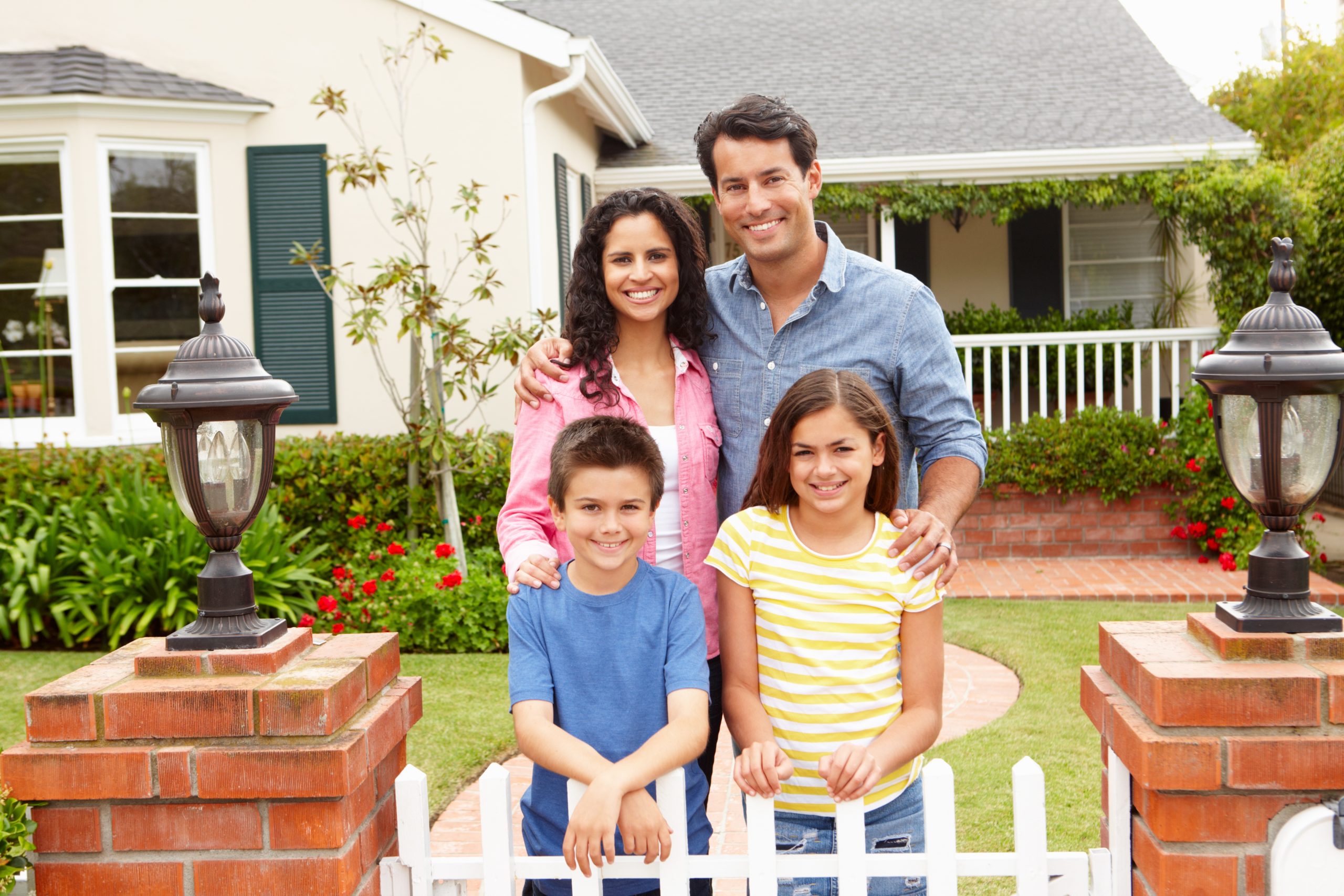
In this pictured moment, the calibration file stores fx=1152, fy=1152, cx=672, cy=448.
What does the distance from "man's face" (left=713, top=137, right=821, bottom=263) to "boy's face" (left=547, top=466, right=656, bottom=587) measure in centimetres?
61

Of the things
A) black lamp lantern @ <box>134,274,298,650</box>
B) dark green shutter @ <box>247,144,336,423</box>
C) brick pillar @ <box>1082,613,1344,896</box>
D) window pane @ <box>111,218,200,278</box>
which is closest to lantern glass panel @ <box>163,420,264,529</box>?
black lamp lantern @ <box>134,274,298,650</box>

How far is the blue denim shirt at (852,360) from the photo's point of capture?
7.75 feet

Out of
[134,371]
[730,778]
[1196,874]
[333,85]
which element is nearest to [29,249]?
[134,371]

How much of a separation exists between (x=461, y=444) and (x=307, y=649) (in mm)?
4545

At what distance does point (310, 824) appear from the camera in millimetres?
1862

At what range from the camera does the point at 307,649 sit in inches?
82.9

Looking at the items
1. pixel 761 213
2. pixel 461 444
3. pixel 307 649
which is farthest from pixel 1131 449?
pixel 307 649

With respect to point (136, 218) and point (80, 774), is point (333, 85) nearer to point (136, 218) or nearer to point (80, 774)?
point (136, 218)

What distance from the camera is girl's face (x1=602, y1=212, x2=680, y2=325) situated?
2268 mm

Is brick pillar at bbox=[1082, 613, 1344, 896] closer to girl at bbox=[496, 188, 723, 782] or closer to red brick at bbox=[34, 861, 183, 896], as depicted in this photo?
girl at bbox=[496, 188, 723, 782]

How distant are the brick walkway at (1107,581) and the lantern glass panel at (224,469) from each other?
5733mm

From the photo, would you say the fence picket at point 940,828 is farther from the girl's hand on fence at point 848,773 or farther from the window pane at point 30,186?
the window pane at point 30,186

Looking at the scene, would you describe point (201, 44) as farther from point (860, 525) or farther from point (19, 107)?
point (860, 525)

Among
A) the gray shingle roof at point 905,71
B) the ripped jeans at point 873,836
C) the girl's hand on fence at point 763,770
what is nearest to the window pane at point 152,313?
the gray shingle roof at point 905,71
